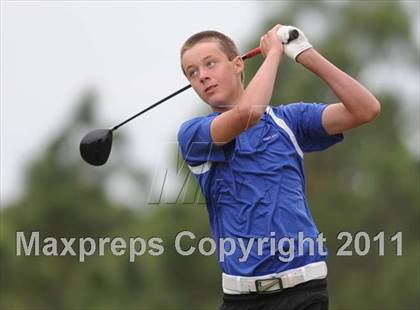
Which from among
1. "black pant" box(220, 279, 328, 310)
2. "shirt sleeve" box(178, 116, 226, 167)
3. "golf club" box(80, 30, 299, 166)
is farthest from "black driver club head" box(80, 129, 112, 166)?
"black pant" box(220, 279, 328, 310)

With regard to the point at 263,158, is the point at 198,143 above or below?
above

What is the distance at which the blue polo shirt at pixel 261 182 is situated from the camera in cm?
773

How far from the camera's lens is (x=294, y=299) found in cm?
776

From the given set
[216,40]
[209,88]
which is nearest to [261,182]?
[209,88]

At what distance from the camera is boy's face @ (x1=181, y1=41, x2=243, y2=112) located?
788 centimetres

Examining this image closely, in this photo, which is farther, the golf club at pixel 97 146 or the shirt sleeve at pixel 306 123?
the golf club at pixel 97 146

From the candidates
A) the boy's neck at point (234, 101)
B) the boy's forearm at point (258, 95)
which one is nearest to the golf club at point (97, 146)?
the boy's neck at point (234, 101)

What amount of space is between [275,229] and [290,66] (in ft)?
99.0

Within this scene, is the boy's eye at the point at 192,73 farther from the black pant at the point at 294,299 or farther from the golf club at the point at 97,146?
the black pant at the point at 294,299

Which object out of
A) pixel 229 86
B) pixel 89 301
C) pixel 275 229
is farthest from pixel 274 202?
pixel 89 301

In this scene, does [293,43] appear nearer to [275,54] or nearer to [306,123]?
[275,54]

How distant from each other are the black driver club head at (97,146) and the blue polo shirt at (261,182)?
1.63 ft

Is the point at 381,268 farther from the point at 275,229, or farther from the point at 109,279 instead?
the point at 275,229

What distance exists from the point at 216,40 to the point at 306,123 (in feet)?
2.25
